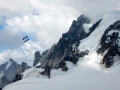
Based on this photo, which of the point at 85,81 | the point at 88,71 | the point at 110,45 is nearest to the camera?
the point at 85,81

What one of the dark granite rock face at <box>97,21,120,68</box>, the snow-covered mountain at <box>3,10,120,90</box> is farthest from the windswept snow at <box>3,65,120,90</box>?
the dark granite rock face at <box>97,21,120,68</box>

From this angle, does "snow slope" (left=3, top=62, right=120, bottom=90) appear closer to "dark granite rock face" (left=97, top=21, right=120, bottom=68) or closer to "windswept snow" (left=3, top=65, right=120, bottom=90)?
"windswept snow" (left=3, top=65, right=120, bottom=90)

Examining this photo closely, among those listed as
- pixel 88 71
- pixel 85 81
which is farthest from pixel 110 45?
pixel 85 81

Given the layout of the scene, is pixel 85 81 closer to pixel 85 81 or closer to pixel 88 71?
pixel 85 81

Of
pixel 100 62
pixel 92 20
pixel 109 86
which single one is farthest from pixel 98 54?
pixel 92 20

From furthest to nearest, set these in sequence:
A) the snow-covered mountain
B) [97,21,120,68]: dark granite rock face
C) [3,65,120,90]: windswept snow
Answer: [97,21,120,68]: dark granite rock face, the snow-covered mountain, [3,65,120,90]: windswept snow

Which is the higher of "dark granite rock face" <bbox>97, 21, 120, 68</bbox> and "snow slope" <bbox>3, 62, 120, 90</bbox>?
"dark granite rock face" <bbox>97, 21, 120, 68</bbox>

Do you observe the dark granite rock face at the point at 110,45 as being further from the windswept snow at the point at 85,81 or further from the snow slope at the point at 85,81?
the windswept snow at the point at 85,81

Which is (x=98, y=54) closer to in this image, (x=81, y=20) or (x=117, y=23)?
(x=117, y=23)
